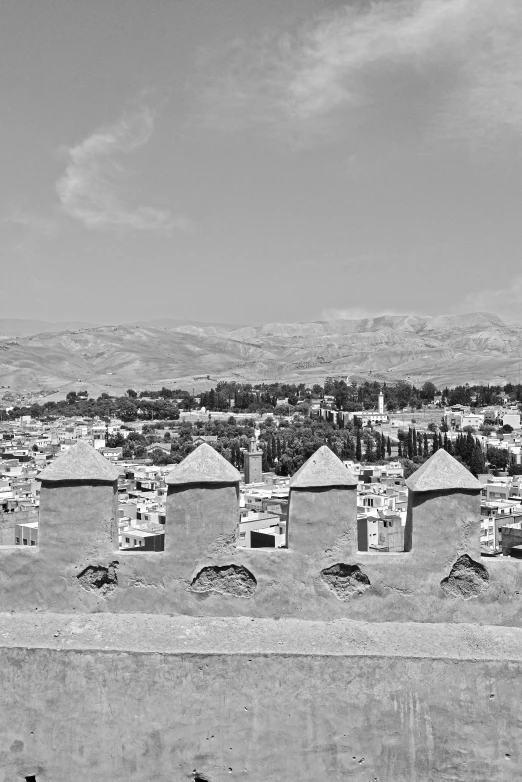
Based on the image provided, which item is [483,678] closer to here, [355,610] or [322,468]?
[355,610]

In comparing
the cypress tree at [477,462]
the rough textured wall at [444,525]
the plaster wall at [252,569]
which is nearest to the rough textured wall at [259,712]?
the plaster wall at [252,569]

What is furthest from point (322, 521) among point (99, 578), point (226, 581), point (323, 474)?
point (99, 578)

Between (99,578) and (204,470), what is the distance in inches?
30.0

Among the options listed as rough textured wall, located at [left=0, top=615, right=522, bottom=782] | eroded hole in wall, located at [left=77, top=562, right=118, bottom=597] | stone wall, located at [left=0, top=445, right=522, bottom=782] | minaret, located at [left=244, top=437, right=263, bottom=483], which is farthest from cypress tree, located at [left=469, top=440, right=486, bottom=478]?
eroded hole in wall, located at [left=77, top=562, right=118, bottom=597]

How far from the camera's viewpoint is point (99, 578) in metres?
3.83

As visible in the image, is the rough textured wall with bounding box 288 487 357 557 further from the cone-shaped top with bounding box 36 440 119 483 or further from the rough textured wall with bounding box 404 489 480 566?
the cone-shaped top with bounding box 36 440 119 483

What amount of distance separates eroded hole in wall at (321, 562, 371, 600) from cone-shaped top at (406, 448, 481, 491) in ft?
1.68

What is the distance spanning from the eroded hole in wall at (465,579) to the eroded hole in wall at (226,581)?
97 cm

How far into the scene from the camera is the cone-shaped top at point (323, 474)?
383 cm

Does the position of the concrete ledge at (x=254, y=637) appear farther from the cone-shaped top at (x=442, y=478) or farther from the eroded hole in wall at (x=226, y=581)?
the cone-shaped top at (x=442, y=478)

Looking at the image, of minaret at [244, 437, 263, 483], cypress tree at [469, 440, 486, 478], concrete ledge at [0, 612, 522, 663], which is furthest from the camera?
cypress tree at [469, 440, 486, 478]

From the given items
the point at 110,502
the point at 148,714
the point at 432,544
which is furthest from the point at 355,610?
the point at 110,502

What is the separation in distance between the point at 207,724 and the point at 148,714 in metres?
0.28

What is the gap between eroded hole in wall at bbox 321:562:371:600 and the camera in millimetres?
3787
